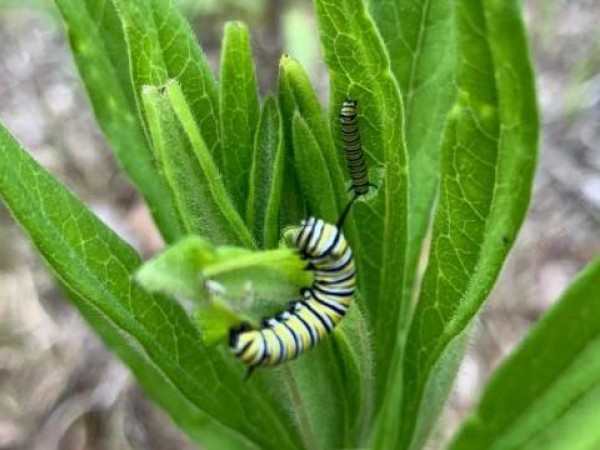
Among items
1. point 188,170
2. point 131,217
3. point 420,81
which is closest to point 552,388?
point 188,170

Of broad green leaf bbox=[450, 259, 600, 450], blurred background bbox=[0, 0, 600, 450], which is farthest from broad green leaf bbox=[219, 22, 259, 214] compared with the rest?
blurred background bbox=[0, 0, 600, 450]

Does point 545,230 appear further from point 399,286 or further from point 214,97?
point 214,97

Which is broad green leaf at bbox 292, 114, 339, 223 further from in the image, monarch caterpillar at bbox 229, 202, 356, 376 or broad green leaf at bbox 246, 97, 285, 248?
monarch caterpillar at bbox 229, 202, 356, 376

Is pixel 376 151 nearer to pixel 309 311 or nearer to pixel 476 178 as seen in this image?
pixel 476 178

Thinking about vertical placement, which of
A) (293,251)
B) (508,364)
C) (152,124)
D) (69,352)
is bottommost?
(69,352)

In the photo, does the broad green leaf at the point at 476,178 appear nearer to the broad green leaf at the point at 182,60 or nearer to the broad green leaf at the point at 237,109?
the broad green leaf at the point at 237,109

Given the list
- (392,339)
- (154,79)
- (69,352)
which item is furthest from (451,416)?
(154,79)

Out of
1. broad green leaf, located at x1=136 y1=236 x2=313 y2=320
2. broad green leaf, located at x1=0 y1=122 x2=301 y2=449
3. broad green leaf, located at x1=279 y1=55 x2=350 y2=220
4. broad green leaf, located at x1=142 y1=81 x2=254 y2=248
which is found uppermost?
broad green leaf, located at x1=279 y1=55 x2=350 y2=220
